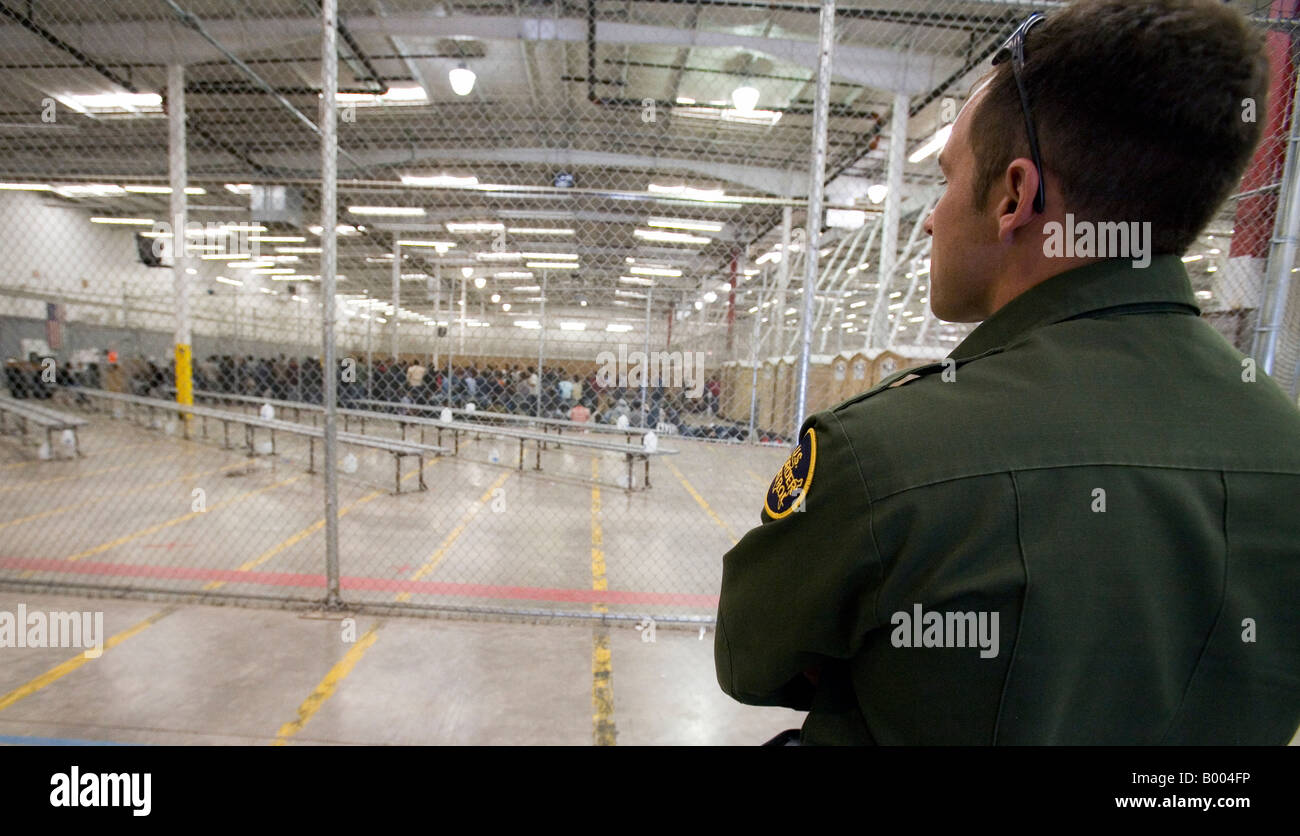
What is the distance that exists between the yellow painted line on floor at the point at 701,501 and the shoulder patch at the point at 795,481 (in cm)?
517

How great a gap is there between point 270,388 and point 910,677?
23.1 m

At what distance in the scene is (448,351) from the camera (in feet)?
46.1

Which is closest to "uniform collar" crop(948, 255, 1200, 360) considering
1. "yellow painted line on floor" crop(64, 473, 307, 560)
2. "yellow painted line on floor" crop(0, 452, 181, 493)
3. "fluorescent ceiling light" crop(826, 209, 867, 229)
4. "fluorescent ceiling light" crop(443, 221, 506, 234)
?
"fluorescent ceiling light" crop(826, 209, 867, 229)

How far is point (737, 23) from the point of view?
10805 mm

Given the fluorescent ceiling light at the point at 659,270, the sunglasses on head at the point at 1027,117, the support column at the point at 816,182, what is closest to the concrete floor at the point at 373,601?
the support column at the point at 816,182

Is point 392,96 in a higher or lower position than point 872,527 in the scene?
higher

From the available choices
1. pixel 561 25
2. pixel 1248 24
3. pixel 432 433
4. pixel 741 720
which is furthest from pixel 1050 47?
pixel 432 433

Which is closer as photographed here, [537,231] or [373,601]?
[373,601]

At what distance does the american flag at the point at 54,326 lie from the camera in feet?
58.8

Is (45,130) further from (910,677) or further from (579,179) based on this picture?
(910,677)

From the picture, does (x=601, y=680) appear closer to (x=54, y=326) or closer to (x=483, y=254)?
(x=483, y=254)

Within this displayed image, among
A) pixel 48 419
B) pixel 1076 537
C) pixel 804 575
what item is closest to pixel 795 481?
pixel 804 575

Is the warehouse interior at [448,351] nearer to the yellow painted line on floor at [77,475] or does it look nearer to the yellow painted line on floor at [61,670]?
the yellow painted line on floor at [61,670]

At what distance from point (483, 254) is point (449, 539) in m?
9.13
